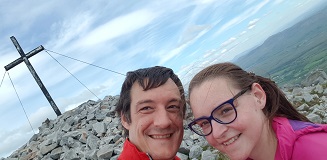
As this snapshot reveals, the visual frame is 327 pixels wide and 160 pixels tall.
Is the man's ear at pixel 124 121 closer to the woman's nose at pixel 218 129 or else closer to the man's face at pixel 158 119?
the man's face at pixel 158 119

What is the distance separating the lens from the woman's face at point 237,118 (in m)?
2.68

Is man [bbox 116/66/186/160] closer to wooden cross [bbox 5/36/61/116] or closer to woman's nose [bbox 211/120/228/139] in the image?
woman's nose [bbox 211/120/228/139]

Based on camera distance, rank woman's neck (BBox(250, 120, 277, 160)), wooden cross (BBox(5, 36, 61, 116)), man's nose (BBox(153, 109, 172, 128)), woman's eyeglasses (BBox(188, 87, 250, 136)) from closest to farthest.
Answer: woman's eyeglasses (BBox(188, 87, 250, 136)) → woman's neck (BBox(250, 120, 277, 160)) → man's nose (BBox(153, 109, 172, 128)) → wooden cross (BBox(5, 36, 61, 116))

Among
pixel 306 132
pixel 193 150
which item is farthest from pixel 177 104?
pixel 193 150

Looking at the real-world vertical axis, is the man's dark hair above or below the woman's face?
above

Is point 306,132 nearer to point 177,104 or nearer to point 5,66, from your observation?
point 177,104

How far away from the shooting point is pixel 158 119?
361 cm

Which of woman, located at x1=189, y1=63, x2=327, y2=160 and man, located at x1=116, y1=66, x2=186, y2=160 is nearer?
woman, located at x1=189, y1=63, x2=327, y2=160

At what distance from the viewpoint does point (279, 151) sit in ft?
8.91

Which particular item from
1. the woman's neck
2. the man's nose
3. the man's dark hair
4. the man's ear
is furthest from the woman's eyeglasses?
the man's ear

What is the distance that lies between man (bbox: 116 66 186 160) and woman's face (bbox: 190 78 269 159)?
32.3 inches

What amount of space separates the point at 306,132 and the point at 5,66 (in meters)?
18.5

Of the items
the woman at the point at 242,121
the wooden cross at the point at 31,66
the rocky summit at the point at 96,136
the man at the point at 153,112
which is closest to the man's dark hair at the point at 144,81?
the man at the point at 153,112

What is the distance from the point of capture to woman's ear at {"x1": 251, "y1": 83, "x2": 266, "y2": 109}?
280 cm
